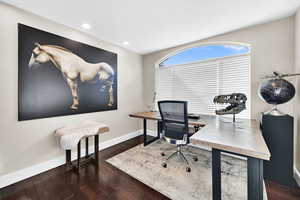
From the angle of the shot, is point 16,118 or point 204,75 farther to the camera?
point 204,75

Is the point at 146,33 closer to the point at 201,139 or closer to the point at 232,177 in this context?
the point at 201,139

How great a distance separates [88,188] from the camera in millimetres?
1737

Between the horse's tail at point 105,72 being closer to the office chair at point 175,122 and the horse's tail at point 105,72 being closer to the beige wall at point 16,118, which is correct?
the beige wall at point 16,118

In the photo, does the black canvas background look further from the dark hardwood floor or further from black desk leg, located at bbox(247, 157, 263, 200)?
black desk leg, located at bbox(247, 157, 263, 200)

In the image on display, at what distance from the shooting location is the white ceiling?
1.75 meters

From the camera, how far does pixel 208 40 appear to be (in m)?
2.82

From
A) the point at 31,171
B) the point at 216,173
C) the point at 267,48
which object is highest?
the point at 267,48

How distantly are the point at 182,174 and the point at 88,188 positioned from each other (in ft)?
4.65

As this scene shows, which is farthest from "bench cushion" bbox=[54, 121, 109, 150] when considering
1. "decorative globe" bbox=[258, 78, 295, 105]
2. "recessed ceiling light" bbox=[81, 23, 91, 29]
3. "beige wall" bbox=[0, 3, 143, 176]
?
"decorative globe" bbox=[258, 78, 295, 105]

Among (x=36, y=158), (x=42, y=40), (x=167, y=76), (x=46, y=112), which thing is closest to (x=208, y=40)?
(x=167, y=76)

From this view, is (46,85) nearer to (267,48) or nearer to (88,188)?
(88,188)

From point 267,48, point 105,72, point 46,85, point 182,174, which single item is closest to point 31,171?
point 46,85

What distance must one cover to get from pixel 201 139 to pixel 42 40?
2.82 m

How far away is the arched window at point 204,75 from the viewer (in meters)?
2.53
